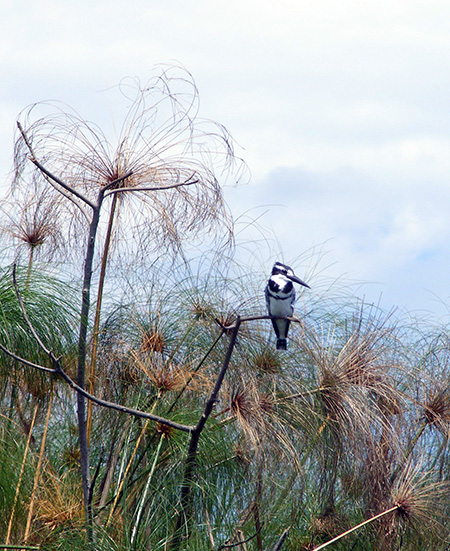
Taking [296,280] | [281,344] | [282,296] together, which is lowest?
[281,344]

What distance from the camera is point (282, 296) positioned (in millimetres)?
4531

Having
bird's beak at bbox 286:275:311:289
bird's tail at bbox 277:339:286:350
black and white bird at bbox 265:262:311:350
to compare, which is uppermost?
bird's beak at bbox 286:275:311:289

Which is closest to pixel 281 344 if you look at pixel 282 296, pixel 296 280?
pixel 282 296

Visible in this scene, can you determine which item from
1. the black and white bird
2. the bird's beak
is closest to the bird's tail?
the black and white bird

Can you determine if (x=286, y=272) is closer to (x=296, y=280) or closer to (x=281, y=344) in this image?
(x=296, y=280)

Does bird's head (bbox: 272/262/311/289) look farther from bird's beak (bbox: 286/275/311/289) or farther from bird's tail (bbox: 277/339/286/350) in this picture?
bird's tail (bbox: 277/339/286/350)

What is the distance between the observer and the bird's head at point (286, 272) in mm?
4637

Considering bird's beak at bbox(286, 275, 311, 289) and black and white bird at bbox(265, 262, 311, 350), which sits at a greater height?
bird's beak at bbox(286, 275, 311, 289)

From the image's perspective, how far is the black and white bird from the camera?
4.37 m

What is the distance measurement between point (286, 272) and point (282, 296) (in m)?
0.23

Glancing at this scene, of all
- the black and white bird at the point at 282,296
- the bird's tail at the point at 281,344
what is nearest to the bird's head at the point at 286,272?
the black and white bird at the point at 282,296

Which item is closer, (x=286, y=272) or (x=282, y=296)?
(x=282, y=296)

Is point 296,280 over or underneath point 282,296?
over

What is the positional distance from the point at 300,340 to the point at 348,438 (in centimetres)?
58
